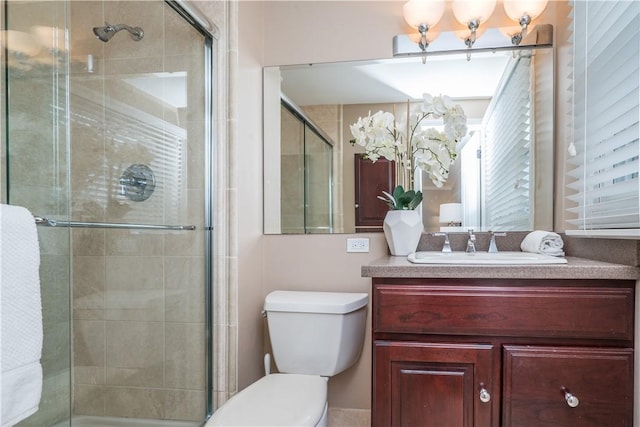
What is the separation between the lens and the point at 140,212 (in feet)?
5.67

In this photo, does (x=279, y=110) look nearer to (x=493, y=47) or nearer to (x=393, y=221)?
(x=393, y=221)

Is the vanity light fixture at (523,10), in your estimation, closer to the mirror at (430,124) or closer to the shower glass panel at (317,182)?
the mirror at (430,124)

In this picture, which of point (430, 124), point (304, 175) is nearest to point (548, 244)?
point (430, 124)

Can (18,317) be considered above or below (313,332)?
above

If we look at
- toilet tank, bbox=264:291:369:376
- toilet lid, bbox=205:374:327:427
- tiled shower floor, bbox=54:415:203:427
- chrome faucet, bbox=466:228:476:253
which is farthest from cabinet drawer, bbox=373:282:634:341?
tiled shower floor, bbox=54:415:203:427

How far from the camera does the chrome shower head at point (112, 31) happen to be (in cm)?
175

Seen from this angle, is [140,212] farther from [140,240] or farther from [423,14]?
[423,14]

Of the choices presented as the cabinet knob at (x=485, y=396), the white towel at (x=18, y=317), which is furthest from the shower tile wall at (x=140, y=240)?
the cabinet knob at (x=485, y=396)

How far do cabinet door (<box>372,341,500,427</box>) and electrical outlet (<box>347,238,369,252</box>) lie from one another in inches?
32.0

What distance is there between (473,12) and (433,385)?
1646 mm

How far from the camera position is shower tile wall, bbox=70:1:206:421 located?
66.2 inches

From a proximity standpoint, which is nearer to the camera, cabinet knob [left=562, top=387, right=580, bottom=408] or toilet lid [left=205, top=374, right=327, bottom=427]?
cabinet knob [left=562, top=387, right=580, bottom=408]

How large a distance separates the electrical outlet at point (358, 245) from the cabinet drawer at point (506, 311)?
77 centimetres

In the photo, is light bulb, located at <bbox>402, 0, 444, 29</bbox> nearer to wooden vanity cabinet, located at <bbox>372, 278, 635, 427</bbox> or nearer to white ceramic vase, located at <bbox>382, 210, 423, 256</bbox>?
white ceramic vase, located at <bbox>382, 210, 423, 256</bbox>
